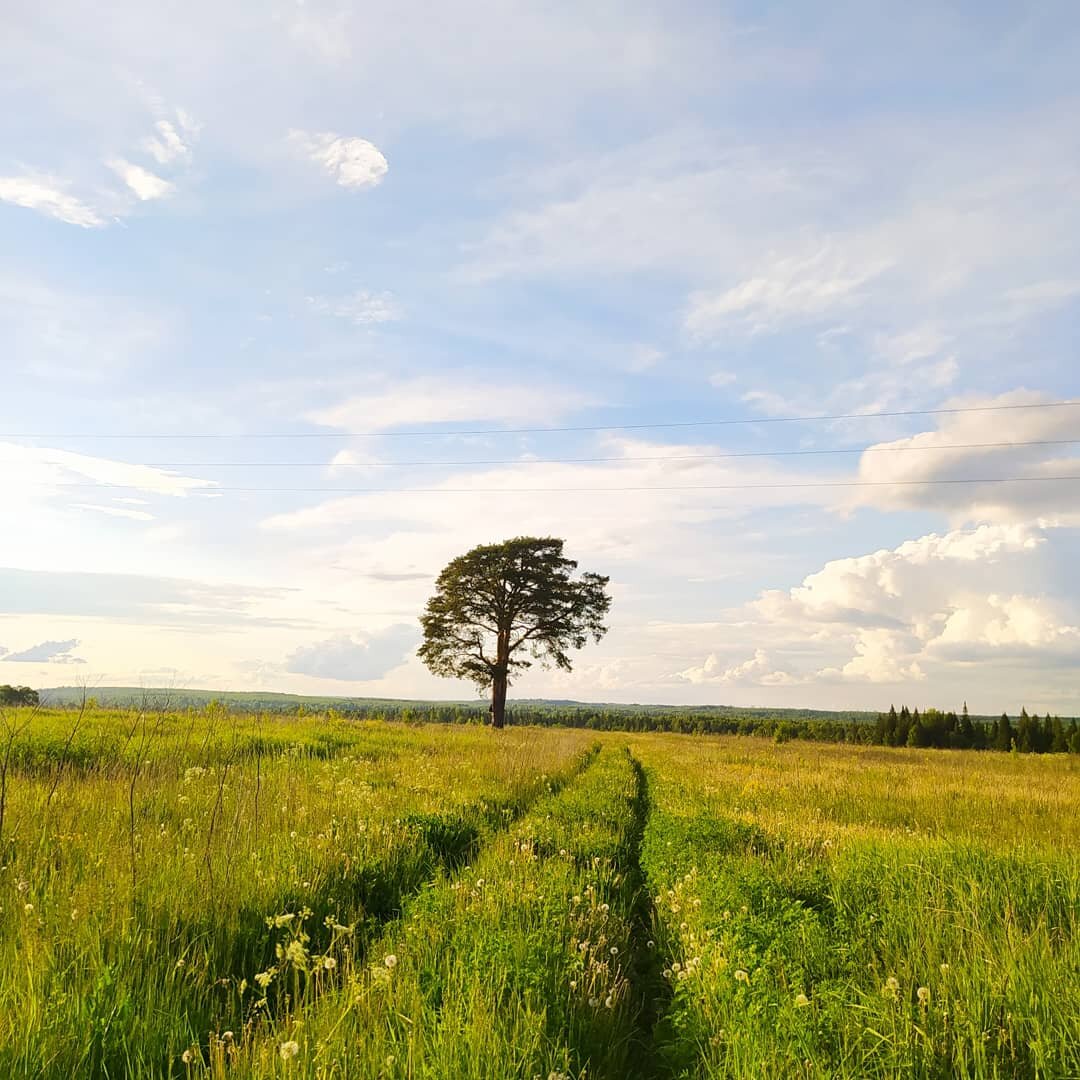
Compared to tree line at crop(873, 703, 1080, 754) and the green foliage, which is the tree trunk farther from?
tree line at crop(873, 703, 1080, 754)

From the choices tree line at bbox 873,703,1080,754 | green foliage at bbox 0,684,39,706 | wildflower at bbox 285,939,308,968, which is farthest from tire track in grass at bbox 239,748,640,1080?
tree line at bbox 873,703,1080,754

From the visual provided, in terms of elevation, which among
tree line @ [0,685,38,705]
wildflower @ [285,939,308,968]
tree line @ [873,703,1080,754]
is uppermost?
wildflower @ [285,939,308,968]

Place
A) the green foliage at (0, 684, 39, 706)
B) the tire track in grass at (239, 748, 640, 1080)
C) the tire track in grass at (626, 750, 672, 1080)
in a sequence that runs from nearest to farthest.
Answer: the tire track in grass at (239, 748, 640, 1080)
the tire track in grass at (626, 750, 672, 1080)
the green foliage at (0, 684, 39, 706)

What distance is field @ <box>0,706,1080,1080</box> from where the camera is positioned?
3270 mm

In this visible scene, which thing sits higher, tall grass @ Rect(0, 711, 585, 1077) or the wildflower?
the wildflower

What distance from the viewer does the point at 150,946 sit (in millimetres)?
4242

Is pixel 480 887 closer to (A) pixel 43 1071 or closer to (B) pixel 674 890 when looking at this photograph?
(B) pixel 674 890

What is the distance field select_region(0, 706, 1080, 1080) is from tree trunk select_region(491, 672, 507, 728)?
31998 mm

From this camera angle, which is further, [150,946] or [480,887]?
[480,887]

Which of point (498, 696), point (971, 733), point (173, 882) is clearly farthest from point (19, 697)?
point (971, 733)

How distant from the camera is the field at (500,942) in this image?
327 cm

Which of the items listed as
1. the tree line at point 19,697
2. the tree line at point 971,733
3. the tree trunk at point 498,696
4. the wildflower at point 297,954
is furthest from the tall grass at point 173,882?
the tree line at point 971,733

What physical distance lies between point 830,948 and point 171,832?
5916 mm

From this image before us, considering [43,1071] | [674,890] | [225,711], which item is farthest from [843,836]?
[225,711]
